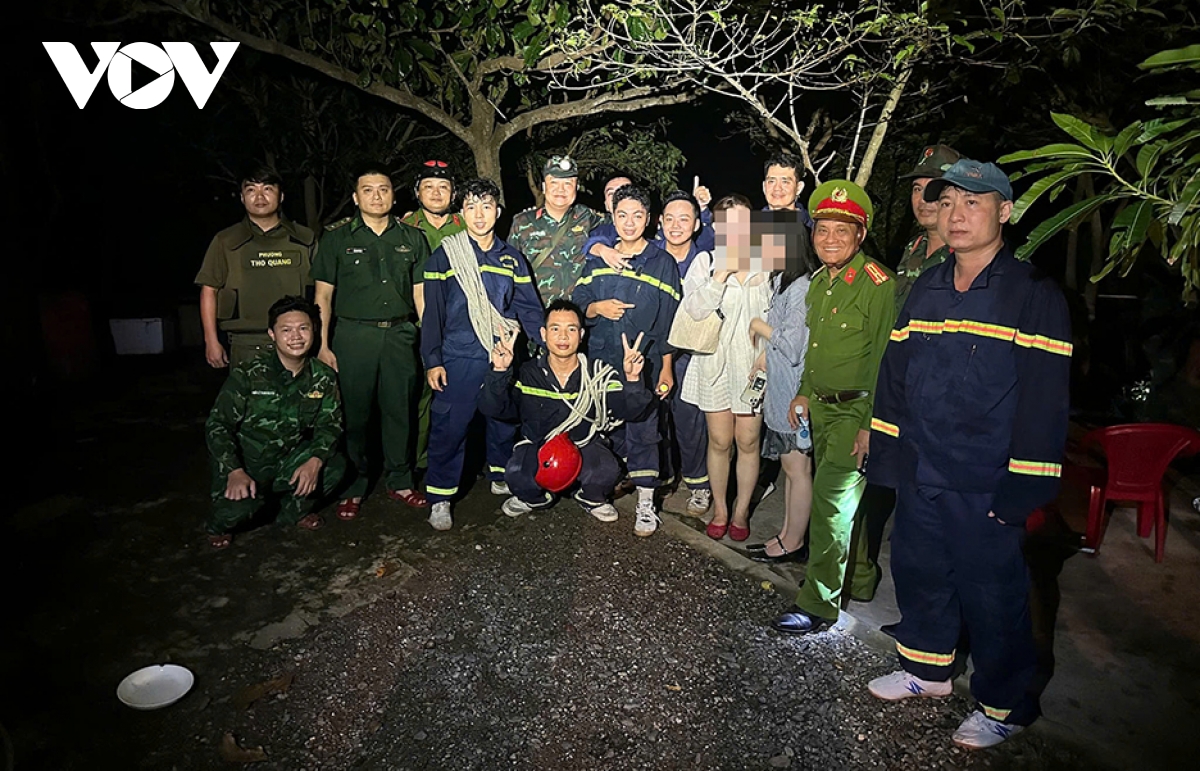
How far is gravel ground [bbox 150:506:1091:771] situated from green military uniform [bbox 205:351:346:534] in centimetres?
109

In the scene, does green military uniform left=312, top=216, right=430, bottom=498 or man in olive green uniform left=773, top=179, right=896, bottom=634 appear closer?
man in olive green uniform left=773, top=179, right=896, bottom=634

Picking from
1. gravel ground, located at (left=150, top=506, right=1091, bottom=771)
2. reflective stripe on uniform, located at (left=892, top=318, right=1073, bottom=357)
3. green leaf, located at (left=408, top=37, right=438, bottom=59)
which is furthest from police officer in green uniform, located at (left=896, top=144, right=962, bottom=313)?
green leaf, located at (left=408, top=37, right=438, bottom=59)

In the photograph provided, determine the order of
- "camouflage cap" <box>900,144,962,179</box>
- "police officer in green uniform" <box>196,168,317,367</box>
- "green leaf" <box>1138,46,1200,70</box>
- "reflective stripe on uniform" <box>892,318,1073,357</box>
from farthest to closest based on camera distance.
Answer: "police officer in green uniform" <box>196,168,317,367</box>
"camouflage cap" <box>900,144,962,179</box>
"reflective stripe on uniform" <box>892,318,1073,357</box>
"green leaf" <box>1138,46,1200,70</box>

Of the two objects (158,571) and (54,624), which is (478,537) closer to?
(158,571)

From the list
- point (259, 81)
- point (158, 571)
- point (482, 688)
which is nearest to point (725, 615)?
point (482, 688)

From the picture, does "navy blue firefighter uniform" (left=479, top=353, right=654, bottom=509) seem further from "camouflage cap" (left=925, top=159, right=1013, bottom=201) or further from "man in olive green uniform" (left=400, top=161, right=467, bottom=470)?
"camouflage cap" (left=925, top=159, right=1013, bottom=201)

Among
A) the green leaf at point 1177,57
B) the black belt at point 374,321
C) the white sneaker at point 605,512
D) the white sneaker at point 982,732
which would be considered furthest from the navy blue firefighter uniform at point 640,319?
the green leaf at point 1177,57

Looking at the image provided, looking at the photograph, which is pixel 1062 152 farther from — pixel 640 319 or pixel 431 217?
pixel 431 217

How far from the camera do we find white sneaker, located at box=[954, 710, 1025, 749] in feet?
8.73

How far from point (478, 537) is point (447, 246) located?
69.3 inches

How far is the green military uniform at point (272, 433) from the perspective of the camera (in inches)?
167

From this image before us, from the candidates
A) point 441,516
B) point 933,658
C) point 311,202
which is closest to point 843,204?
point 933,658

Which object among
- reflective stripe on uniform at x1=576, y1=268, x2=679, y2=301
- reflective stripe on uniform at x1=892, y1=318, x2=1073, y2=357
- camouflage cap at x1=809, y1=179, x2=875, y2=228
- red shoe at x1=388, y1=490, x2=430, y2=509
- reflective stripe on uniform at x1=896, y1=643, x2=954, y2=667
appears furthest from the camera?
red shoe at x1=388, y1=490, x2=430, y2=509

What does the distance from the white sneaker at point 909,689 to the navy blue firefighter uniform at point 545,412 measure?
2.02 metres
